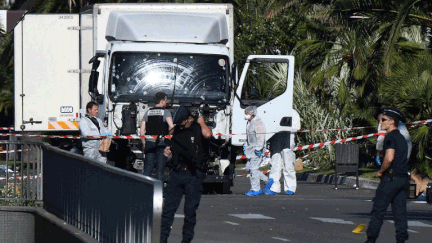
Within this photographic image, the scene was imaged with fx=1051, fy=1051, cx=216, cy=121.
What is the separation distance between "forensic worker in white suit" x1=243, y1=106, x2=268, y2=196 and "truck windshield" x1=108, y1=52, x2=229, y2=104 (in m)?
0.58

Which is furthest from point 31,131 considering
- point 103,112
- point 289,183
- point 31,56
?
point 289,183

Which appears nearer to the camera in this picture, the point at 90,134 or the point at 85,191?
the point at 85,191

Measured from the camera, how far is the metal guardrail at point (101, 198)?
→ 7.09 m

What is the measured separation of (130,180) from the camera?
7.62 metres

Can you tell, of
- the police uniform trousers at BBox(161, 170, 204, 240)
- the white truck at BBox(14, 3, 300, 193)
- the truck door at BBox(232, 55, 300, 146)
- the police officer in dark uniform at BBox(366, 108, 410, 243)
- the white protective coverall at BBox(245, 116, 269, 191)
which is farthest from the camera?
the truck door at BBox(232, 55, 300, 146)

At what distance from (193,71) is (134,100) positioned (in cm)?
119

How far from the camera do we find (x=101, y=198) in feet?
29.3

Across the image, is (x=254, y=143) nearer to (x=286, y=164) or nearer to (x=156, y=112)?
(x=286, y=164)

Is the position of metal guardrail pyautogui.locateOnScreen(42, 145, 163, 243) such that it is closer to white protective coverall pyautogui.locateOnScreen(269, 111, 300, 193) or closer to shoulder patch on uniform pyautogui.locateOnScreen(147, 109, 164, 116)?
shoulder patch on uniform pyautogui.locateOnScreen(147, 109, 164, 116)

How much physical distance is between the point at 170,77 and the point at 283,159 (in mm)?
2752

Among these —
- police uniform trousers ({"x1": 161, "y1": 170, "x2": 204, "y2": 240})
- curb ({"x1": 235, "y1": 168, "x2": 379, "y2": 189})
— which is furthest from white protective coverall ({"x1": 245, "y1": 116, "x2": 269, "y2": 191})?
police uniform trousers ({"x1": 161, "y1": 170, "x2": 204, "y2": 240})

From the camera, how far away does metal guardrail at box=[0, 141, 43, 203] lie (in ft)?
42.8

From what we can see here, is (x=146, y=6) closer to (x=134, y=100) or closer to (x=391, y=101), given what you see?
(x=134, y=100)

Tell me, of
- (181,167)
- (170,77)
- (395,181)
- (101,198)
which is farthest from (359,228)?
(170,77)
